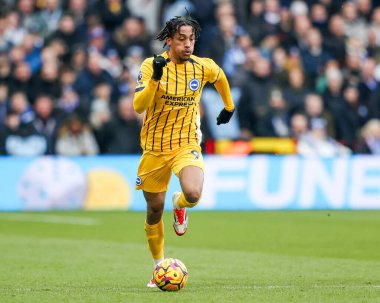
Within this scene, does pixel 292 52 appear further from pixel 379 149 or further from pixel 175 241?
pixel 175 241

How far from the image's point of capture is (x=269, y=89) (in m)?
19.5

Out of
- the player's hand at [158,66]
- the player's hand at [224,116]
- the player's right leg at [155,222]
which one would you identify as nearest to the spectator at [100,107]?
the player's hand at [224,116]

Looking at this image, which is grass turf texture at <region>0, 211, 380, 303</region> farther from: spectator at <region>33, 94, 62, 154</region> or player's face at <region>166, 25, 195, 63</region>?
player's face at <region>166, 25, 195, 63</region>

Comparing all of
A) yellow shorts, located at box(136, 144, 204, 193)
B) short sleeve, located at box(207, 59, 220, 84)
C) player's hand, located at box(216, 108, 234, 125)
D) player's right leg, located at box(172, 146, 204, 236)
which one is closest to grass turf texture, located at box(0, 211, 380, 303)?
player's right leg, located at box(172, 146, 204, 236)

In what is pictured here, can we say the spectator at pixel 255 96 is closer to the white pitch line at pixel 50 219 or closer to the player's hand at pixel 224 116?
the white pitch line at pixel 50 219

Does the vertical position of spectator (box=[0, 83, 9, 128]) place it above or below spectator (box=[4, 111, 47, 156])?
above

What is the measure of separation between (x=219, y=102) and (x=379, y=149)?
3450 millimetres

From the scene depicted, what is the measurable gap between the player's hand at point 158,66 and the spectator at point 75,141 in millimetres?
9720

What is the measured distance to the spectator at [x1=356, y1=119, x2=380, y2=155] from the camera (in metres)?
20.0

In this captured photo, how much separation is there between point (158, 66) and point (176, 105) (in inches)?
31.1

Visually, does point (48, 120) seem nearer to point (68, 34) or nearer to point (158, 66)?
point (68, 34)

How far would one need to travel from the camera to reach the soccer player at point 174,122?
9.08 meters

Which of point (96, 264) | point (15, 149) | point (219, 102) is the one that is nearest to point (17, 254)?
point (96, 264)

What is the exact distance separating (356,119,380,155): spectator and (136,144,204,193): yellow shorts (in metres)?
11.1
